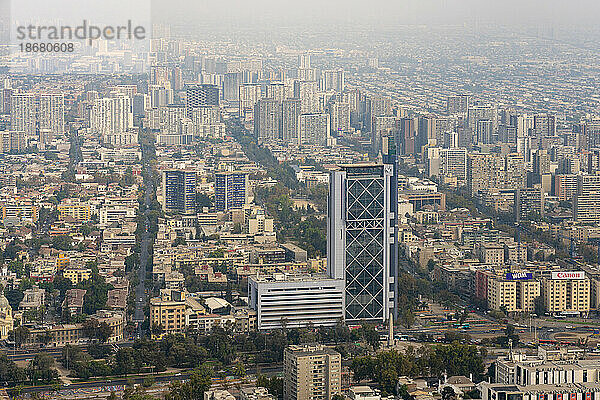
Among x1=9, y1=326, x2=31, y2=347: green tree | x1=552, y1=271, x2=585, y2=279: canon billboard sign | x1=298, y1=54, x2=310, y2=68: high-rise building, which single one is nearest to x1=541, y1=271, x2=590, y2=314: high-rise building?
x1=552, y1=271, x2=585, y2=279: canon billboard sign

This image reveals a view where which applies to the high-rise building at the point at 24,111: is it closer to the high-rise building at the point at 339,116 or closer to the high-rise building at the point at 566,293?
the high-rise building at the point at 339,116

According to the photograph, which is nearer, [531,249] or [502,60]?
[531,249]

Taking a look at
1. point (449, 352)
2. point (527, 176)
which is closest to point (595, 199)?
point (527, 176)

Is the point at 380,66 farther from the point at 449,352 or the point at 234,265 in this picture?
the point at 449,352

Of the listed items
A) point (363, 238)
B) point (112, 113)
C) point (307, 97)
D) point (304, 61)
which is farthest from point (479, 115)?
point (363, 238)

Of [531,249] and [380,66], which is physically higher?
[380,66]

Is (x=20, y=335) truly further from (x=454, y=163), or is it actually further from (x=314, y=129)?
(x=314, y=129)
